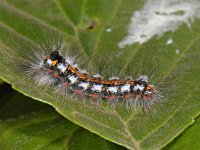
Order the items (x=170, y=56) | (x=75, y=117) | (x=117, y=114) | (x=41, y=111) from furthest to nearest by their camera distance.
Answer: (x=170, y=56)
(x=41, y=111)
(x=117, y=114)
(x=75, y=117)

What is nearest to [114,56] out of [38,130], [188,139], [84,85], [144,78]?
[144,78]

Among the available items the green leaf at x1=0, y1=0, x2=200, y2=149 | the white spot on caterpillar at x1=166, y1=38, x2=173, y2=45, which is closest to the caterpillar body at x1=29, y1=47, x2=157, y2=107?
the green leaf at x1=0, y1=0, x2=200, y2=149

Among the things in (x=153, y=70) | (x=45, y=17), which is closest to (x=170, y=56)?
(x=153, y=70)

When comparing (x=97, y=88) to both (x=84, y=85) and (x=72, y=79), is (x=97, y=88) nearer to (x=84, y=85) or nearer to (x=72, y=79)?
(x=84, y=85)

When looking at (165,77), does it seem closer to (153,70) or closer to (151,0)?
(153,70)

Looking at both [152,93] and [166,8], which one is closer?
[152,93]

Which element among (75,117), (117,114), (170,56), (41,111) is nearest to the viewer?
(75,117)

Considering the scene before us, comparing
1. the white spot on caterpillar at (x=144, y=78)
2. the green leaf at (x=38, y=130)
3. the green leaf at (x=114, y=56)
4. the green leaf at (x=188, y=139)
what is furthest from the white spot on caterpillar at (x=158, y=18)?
the green leaf at (x=188, y=139)

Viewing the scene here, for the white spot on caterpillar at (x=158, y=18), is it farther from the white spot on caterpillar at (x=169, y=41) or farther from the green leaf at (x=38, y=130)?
the green leaf at (x=38, y=130)
